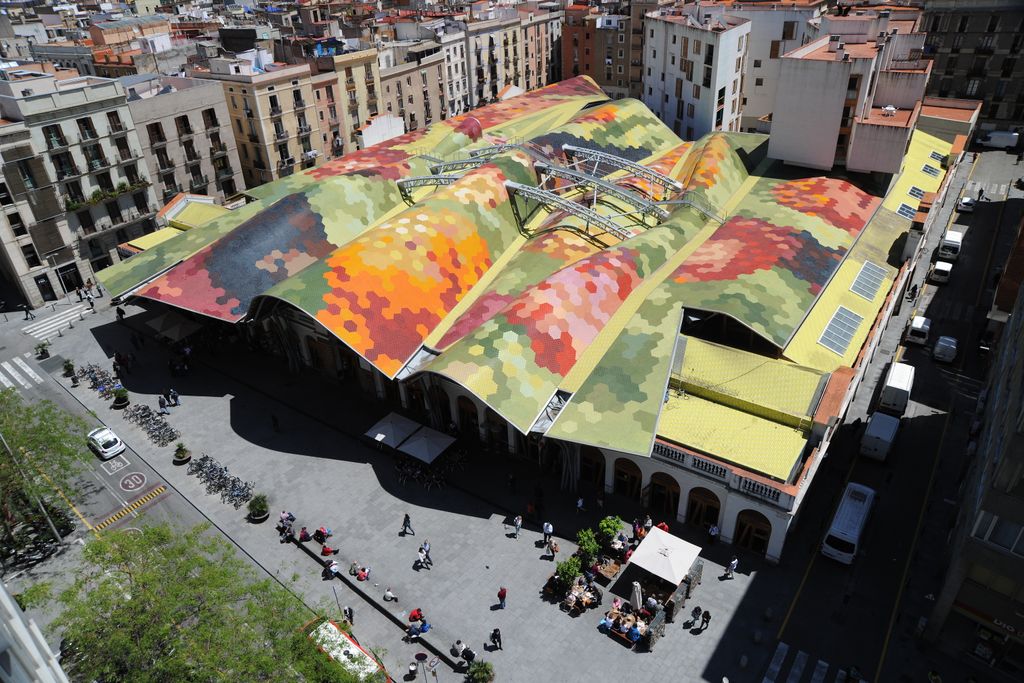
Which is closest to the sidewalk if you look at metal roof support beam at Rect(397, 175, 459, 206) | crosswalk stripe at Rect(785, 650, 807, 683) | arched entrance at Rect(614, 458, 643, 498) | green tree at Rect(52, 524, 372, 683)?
arched entrance at Rect(614, 458, 643, 498)

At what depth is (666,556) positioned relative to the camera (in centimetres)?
3831

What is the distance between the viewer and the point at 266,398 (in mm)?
57281

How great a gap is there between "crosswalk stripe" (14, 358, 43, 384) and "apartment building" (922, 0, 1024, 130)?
395 ft

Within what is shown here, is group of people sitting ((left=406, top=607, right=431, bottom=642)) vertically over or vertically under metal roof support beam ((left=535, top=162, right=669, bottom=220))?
under

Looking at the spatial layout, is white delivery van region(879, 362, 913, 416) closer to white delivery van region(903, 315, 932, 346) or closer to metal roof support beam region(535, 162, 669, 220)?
white delivery van region(903, 315, 932, 346)

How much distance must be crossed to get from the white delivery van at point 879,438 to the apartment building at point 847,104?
99.4ft

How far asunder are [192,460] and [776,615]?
1627 inches

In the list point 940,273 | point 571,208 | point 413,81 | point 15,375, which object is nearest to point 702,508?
point 571,208

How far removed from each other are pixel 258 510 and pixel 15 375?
34.6 metres

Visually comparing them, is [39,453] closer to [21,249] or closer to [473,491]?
[473,491]

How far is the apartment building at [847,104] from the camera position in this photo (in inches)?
2484

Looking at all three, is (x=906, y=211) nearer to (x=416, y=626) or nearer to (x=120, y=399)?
(x=416, y=626)

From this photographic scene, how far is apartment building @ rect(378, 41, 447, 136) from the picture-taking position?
103875 mm

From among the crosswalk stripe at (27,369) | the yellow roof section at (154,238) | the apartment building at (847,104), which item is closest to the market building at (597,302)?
the apartment building at (847,104)
